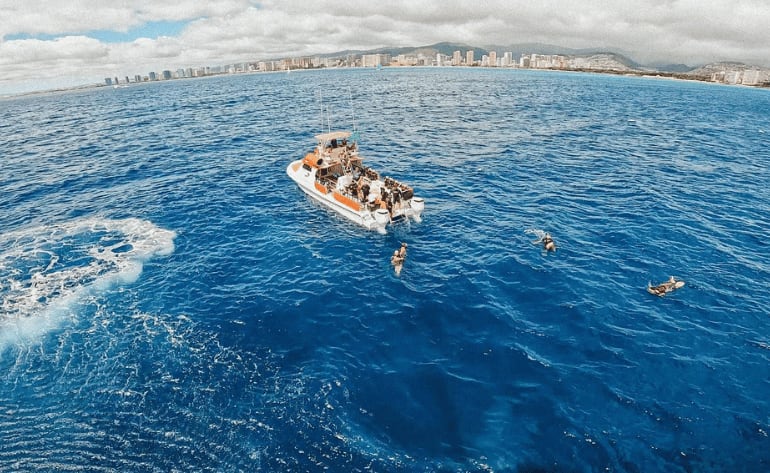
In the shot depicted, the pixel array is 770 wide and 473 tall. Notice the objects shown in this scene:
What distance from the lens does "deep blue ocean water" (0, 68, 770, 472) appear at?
45.7ft

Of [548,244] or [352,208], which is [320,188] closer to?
[352,208]

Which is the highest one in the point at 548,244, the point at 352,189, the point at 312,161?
the point at 312,161

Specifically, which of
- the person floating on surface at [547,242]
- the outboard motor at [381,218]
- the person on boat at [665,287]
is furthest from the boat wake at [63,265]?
the person on boat at [665,287]

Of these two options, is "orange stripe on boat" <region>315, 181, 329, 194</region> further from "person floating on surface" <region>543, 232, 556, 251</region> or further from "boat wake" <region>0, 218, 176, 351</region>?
"person floating on surface" <region>543, 232, 556, 251</region>

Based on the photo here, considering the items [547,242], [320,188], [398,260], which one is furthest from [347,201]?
[547,242]

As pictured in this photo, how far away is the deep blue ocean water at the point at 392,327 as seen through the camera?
45.7 ft

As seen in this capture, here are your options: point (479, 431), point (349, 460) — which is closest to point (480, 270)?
point (479, 431)

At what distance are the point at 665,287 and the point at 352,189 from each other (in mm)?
21939

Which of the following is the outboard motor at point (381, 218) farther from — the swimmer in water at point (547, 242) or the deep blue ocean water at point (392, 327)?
the swimmer in water at point (547, 242)

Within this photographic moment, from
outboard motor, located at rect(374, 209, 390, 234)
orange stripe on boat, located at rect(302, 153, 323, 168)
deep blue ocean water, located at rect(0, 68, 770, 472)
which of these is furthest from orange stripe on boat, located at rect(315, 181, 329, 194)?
outboard motor, located at rect(374, 209, 390, 234)

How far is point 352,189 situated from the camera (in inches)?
1209

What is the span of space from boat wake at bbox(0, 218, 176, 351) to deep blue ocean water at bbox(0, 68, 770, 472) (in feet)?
0.56

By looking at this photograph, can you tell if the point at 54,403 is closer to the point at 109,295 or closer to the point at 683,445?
the point at 109,295

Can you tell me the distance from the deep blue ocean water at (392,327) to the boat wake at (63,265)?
170 millimetres
